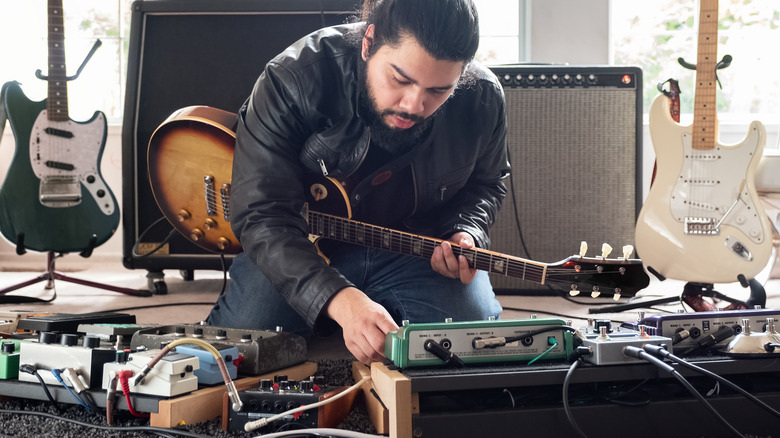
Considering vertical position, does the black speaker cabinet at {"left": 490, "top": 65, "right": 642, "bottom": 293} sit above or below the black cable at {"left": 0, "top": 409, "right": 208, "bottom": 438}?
A: above

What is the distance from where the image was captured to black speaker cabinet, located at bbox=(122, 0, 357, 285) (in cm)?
245

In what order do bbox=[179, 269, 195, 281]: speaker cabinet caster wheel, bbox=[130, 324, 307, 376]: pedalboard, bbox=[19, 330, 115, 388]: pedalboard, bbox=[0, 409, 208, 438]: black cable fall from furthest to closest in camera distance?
bbox=[179, 269, 195, 281]: speaker cabinet caster wheel < bbox=[130, 324, 307, 376]: pedalboard < bbox=[19, 330, 115, 388]: pedalboard < bbox=[0, 409, 208, 438]: black cable

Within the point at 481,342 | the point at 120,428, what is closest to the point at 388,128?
the point at 481,342

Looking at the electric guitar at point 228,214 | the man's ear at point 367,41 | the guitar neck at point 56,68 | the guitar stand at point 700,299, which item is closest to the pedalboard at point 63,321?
the electric guitar at point 228,214

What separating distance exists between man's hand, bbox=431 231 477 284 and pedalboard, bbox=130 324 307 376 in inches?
13.7

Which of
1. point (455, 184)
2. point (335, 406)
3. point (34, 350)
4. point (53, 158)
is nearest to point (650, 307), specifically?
point (455, 184)

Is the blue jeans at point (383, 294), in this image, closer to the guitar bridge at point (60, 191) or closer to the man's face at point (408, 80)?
the man's face at point (408, 80)

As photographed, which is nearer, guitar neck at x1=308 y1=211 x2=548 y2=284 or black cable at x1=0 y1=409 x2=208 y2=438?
black cable at x1=0 y1=409 x2=208 y2=438

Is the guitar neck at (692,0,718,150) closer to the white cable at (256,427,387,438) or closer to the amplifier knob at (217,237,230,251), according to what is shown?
the amplifier knob at (217,237,230,251)

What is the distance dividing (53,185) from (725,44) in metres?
3.22

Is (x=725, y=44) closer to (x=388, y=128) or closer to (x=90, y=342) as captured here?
(x=388, y=128)

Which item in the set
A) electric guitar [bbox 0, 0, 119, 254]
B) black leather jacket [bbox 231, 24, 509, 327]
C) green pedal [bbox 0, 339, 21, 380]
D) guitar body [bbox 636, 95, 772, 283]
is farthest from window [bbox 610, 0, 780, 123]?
green pedal [bbox 0, 339, 21, 380]

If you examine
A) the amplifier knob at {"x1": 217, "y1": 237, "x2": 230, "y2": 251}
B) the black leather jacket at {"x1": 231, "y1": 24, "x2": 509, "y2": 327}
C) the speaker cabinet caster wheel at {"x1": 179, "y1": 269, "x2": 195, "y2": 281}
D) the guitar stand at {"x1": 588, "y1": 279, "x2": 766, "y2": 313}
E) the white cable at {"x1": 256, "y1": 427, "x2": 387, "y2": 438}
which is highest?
the black leather jacket at {"x1": 231, "y1": 24, "x2": 509, "y2": 327}

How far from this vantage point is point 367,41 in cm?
138
